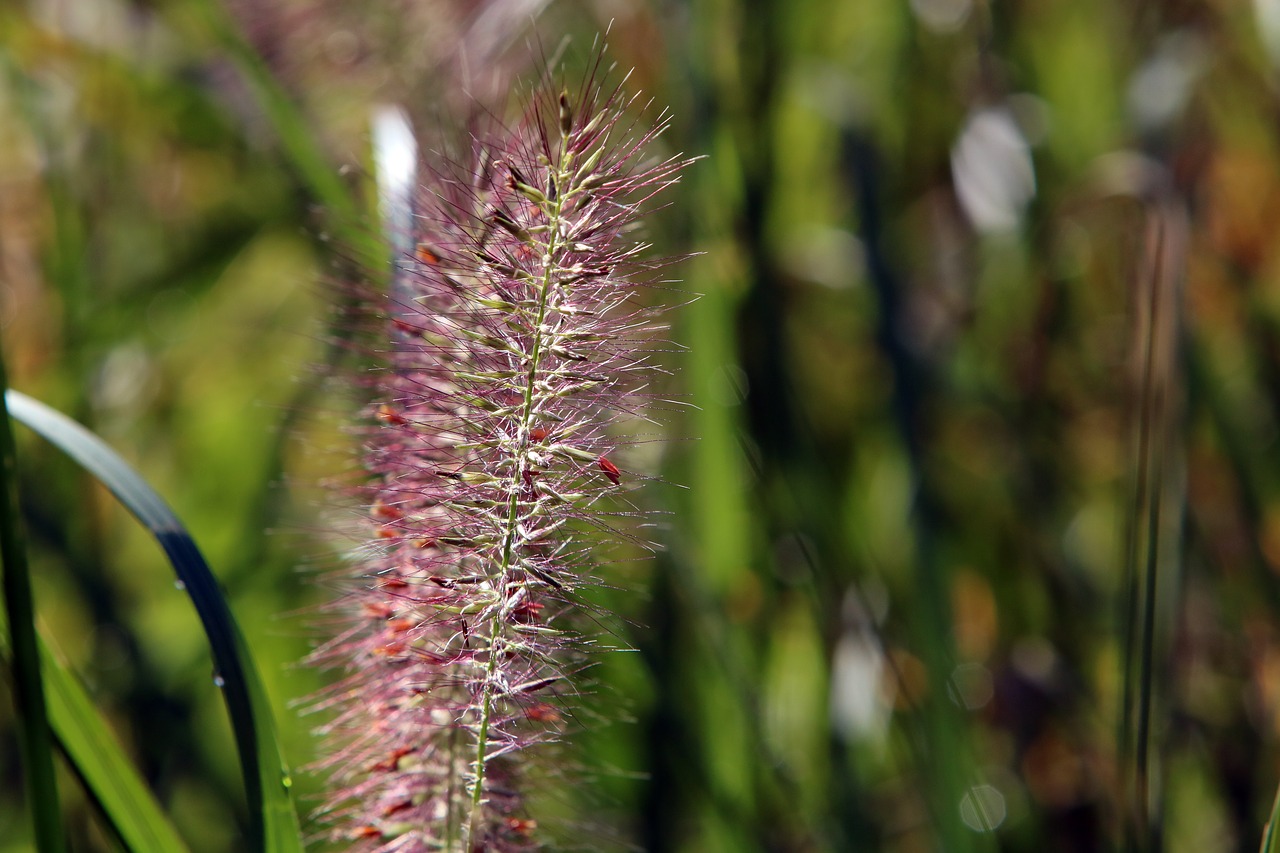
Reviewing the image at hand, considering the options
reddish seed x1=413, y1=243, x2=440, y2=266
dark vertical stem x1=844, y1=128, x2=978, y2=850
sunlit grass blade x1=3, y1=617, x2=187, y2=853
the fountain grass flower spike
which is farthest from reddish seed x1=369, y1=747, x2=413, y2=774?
dark vertical stem x1=844, y1=128, x2=978, y2=850

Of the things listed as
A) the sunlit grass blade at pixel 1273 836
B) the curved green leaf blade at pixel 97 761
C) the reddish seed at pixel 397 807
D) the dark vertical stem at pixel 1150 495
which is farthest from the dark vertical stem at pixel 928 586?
the curved green leaf blade at pixel 97 761

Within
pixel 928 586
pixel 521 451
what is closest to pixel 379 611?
pixel 521 451

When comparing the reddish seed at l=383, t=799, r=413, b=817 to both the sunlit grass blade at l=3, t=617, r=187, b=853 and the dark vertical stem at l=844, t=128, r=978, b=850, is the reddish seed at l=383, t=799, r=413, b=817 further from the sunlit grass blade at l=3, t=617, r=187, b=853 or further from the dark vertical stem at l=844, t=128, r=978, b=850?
the dark vertical stem at l=844, t=128, r=978, b=850

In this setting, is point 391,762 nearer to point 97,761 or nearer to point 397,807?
point 397,807

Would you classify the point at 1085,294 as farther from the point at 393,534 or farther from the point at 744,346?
the point at 393,534

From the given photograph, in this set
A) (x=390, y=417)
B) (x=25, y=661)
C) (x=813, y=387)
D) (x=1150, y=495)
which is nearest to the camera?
(x=25, y=661)

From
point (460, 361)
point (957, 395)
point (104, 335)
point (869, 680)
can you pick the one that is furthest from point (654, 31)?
point (460, 361)
